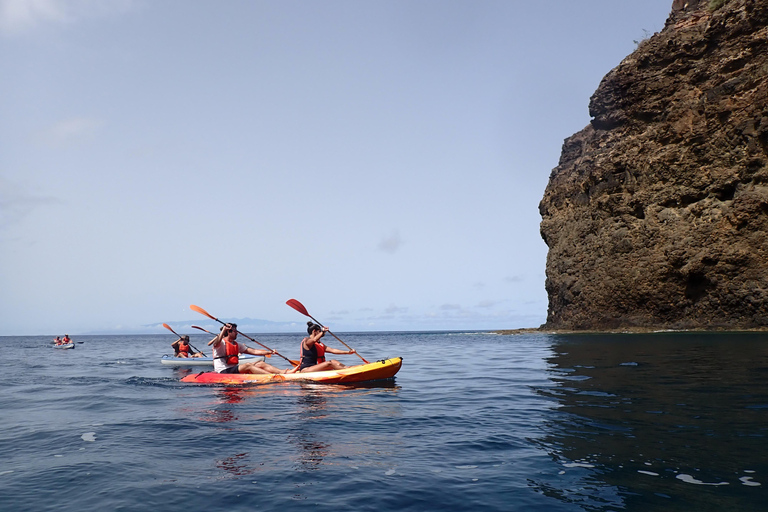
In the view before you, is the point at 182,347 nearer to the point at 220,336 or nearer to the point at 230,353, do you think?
the point at 230,353

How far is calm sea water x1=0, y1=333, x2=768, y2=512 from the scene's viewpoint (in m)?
4.93

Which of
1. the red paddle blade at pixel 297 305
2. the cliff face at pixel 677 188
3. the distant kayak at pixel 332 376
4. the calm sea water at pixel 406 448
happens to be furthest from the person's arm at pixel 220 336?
the cliff face at pixel 677 188

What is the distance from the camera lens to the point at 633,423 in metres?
7.59

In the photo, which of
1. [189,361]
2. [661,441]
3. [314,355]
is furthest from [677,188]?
[661,441]

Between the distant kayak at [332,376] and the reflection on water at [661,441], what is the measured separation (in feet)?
15.5

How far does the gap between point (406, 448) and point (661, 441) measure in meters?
3.37

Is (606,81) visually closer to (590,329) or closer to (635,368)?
(590,329)

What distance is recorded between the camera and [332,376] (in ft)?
46.4

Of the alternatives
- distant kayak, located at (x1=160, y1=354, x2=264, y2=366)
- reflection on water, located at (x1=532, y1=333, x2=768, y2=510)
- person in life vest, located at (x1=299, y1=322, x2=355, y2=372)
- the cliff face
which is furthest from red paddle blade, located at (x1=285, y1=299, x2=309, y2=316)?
the cliff face

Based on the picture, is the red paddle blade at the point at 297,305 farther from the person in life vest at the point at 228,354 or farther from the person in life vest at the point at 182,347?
the person in life vest at the point at 182,347

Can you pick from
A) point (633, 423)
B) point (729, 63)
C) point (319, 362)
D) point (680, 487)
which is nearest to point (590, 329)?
point (729, 63)

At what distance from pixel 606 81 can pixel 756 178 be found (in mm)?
18575

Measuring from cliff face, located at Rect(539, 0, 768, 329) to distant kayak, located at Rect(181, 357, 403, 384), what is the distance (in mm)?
32472

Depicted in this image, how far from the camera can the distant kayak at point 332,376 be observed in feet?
46.4
